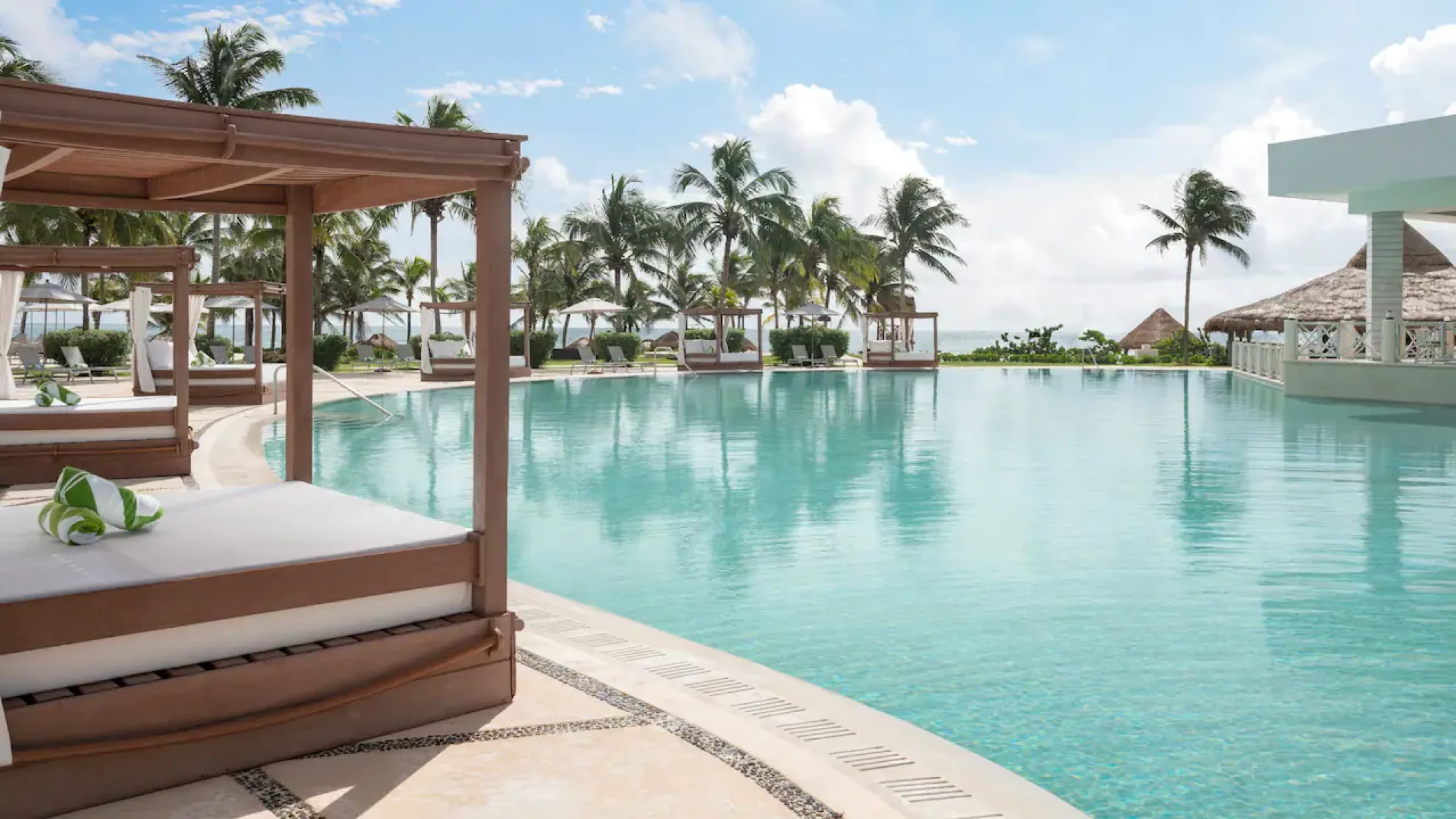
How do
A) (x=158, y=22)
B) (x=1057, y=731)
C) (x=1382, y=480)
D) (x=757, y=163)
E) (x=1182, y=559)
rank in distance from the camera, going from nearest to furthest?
(x=1057, y=731) → (x=1182, y=559) → (x=1382, y=480) → (x=158, y=22) → (x=757, y=163)

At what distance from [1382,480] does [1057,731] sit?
7532 mm

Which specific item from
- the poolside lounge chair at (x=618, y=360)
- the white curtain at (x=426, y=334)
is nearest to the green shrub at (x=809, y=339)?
the poolside lounge chair at (x=618, y=360)

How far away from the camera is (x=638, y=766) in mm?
3295

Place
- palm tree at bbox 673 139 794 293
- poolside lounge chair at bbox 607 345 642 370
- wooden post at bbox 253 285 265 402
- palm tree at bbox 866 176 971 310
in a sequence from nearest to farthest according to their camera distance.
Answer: wooden post at bbox 253 285 265 402 < poolside lounge chair at bbox 607 345 642 370 < palm tree at bbox 673 139 794 293 < palm tree at bbox 866 176 971 310

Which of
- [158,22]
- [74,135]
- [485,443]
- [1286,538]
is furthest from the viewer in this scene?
[158,22]

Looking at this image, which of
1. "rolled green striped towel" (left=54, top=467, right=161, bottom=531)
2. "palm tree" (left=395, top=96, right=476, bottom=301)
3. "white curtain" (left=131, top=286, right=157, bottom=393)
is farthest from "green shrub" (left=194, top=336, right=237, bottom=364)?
"rolled green striped towel" (left=54, top=467, right=161, bottom=531)

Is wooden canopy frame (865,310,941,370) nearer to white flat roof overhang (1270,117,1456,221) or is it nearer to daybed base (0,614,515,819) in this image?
white flat roof overhang (1270,117,1456,221)

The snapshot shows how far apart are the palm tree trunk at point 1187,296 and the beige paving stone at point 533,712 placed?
34277 mm

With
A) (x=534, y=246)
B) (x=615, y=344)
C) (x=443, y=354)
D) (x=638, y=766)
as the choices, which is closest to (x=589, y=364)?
(x=615, y=344)

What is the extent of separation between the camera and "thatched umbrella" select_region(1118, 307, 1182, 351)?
44.3 meters

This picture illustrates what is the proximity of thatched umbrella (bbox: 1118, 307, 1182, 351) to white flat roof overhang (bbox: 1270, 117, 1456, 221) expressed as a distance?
77.3ft

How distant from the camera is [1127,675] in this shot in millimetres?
4957

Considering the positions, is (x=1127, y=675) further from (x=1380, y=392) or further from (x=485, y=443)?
(x=1380, y=392)

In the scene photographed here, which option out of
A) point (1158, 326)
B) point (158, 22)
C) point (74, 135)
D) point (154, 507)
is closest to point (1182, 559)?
point (154, 507)
